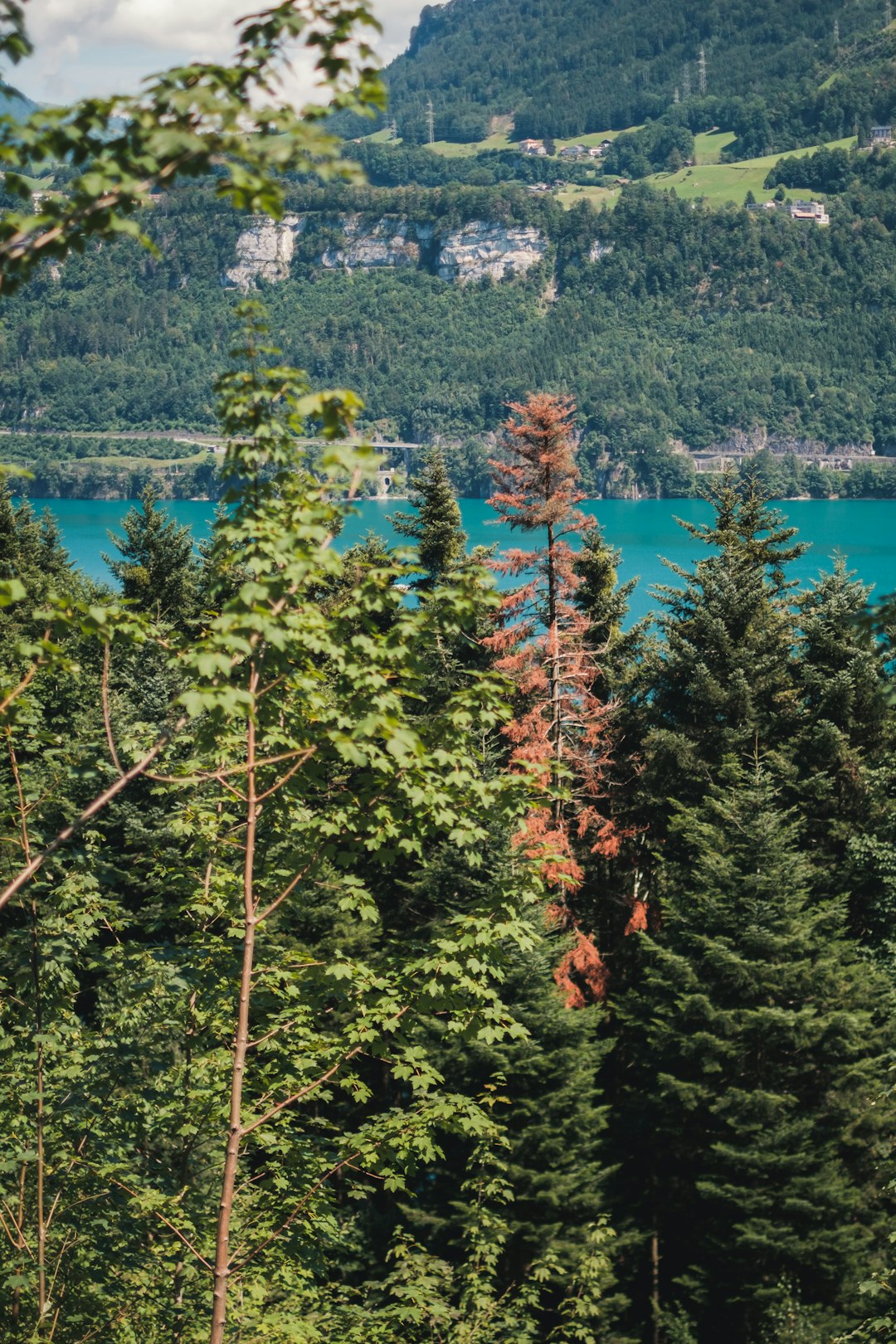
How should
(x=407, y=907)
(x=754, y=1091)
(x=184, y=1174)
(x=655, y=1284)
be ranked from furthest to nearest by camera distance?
1. (x=407, y=907)
2. (x=655, y=1284)
3. (x=754, y=1091)
4. (x=184, y=1174)

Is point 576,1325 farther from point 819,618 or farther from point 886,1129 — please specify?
point 819,618

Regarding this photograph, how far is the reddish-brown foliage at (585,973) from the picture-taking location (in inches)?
806

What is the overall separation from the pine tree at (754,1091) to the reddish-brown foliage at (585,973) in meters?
1.50

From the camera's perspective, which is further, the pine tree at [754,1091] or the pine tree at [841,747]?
the pine tree at [841,747]

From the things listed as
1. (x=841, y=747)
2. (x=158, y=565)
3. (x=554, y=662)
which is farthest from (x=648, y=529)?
(x=841, y=747)

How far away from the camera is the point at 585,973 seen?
841 inches

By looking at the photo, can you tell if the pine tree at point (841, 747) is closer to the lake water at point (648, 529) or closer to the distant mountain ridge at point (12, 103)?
the distant mountain ridge at point (12, 103)

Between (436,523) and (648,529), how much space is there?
104 meters

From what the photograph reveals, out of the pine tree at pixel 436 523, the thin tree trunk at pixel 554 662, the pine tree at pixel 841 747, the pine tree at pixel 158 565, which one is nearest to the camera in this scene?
the pine tree at pixel 841 747

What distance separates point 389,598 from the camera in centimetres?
589

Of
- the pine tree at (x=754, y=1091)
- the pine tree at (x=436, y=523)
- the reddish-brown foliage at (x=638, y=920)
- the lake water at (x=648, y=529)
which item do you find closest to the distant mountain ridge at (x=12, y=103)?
the pine tree at (x=754, y=1091)

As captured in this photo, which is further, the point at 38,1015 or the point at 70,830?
the point at 38,1015

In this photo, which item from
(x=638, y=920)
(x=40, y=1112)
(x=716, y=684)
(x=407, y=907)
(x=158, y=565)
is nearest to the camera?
(x=40, y=1112)

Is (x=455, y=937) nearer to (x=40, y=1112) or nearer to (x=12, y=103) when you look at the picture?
(x=40, y=1112)
